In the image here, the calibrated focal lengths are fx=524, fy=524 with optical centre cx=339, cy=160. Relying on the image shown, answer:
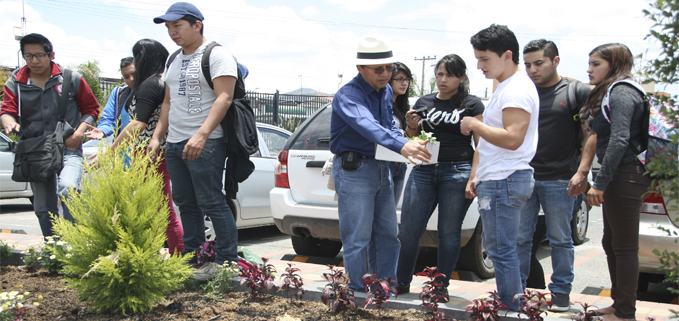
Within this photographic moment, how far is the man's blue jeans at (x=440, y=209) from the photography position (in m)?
3.64

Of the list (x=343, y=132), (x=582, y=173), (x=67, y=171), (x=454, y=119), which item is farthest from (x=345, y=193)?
(x=67, y=171)

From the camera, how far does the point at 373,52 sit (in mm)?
3314

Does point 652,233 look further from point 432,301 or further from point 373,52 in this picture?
point 373,52

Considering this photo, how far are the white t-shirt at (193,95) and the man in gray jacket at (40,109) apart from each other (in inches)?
51.2

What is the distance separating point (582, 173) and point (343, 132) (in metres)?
1.55

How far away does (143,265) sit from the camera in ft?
9.43

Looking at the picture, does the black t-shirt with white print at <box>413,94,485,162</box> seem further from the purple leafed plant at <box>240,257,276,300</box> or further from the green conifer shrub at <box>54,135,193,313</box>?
the green conifer shrub at <box>54,135,193,313</box>

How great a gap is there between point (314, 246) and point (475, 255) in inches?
72.3

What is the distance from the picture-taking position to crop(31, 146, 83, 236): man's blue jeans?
14.6 feet

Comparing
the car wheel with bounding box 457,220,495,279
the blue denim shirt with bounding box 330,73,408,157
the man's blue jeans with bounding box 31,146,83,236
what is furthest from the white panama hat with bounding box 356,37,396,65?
the man's blue jeans with bounding box 31,146,83,236

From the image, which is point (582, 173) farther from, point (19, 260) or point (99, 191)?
point (19, 260)

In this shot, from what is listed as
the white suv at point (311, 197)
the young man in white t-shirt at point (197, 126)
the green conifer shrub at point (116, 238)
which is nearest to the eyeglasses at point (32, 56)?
the young man in white t-shirt at point (197, 126)

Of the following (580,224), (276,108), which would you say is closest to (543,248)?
(580,224)

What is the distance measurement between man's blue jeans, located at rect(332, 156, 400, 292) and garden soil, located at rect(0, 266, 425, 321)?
13.6 inches
